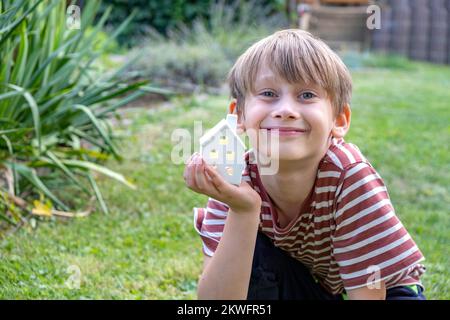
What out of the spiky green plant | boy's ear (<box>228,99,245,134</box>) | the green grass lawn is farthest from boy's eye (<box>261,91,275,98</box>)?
the spiky green plant

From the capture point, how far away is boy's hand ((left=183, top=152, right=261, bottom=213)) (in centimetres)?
150

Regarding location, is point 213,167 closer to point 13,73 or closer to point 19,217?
point 19,217

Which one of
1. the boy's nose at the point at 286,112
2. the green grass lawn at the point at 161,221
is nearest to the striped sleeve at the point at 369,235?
the boy's nose at the point at 286,112

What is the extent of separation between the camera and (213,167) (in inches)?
59.6

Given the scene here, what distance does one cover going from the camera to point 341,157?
193 centimetres

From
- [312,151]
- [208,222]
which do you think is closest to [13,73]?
[208,222]

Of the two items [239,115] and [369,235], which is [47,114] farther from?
[369,235]

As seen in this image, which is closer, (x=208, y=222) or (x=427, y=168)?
(x=208, y=222)

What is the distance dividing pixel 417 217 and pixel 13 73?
212cm

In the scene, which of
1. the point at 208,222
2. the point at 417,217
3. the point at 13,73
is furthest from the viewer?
the point at 417,217

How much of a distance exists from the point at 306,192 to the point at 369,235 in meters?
0.22

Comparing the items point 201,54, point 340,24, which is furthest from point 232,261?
point 340,24

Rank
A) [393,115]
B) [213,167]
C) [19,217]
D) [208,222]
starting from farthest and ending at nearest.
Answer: [393,115] → [19,217] → [208,222] → [213,167]

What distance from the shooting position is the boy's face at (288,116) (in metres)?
1.73
